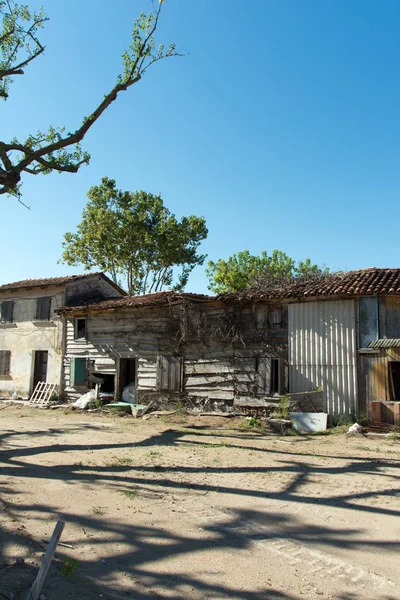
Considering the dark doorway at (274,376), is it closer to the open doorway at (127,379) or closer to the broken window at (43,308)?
the open doorway at (127,379)

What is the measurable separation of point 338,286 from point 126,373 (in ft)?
33.8

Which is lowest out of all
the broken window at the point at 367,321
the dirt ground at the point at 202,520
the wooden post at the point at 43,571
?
the dirt ground at the point at 202,520

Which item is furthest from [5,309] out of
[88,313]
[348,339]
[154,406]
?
[348,339]

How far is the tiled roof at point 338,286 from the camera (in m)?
13.3

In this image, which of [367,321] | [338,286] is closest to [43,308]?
[338,286]

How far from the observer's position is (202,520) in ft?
17.7

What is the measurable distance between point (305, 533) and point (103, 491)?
10.1 feet

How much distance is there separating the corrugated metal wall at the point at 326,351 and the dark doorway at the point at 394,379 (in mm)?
1006

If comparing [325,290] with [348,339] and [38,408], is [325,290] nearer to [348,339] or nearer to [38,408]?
[348,339]

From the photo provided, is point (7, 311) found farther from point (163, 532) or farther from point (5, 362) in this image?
point (163, 532)

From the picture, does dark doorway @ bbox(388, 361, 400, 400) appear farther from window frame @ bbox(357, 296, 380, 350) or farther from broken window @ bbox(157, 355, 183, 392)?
broken window @ bbox(157, 355, 183, 392)

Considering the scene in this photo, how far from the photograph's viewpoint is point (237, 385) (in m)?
15.8

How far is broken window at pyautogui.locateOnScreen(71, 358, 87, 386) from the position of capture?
20.2 m

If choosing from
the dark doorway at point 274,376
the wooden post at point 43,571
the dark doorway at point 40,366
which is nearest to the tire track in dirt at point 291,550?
the wooden post at point 43,571
